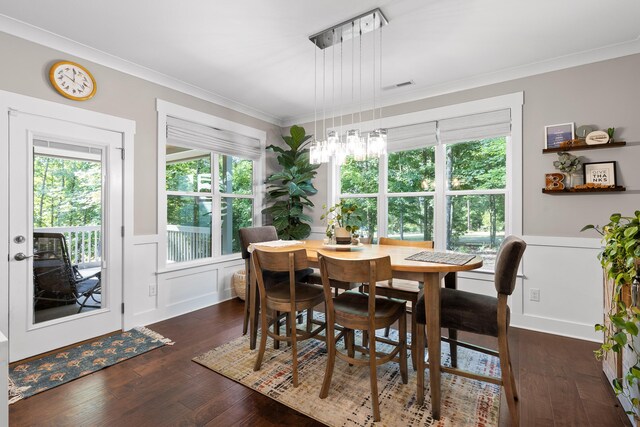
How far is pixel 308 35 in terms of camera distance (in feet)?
8.34

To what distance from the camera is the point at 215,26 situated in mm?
2420

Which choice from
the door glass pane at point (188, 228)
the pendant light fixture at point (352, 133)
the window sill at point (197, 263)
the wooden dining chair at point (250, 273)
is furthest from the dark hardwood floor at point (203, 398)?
the pendant light fixture at point (352, 133)

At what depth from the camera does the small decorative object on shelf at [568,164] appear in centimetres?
284

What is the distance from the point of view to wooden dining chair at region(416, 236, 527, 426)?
1.69m

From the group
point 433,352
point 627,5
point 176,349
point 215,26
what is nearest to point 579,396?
point 433,352

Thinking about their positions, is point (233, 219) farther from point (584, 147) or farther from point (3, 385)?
point (584, 147)

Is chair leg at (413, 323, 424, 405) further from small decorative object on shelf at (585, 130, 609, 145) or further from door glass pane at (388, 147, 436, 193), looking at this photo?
small decorative object on shelf at (585, 130, 609, 145)

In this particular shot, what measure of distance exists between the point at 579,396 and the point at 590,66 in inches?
109

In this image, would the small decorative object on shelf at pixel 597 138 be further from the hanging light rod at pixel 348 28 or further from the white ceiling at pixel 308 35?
the hanging light rod at pixel 348 28

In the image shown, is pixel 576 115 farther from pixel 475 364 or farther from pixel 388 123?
pixel 475 364

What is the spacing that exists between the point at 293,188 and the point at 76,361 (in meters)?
2.78

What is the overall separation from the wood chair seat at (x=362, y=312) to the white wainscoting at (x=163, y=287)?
→ 220 cm

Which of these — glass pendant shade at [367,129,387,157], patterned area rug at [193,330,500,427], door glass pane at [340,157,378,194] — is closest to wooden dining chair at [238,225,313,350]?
patterned area rug at [193,330,500,427]

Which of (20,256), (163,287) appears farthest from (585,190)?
(20,256)
